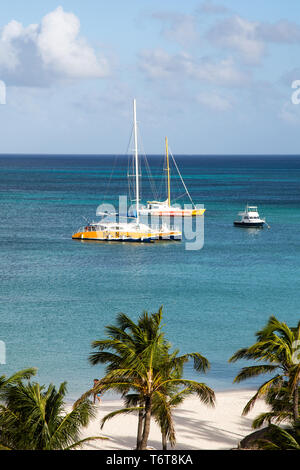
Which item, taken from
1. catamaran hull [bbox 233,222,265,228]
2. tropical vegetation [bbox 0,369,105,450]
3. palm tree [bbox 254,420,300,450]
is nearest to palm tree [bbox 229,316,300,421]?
palm tree [bbox 254,420,300,450]

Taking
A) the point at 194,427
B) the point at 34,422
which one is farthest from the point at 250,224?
the point at 34,422

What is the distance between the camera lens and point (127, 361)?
20.1 m

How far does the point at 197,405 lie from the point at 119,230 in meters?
48.8

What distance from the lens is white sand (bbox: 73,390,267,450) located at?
976 inches

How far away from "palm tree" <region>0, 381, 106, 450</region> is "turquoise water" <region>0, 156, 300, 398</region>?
14.3 m

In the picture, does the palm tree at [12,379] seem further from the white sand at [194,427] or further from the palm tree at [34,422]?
the white sand at [194,427]

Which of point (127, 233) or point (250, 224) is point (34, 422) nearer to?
point (127, 233)

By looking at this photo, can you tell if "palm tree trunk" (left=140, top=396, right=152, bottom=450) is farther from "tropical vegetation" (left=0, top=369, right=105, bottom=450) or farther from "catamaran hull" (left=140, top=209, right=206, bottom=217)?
"catamaran hull" (left=140, top=209, right=206, bottom=217)

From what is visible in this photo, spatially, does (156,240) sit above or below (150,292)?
above

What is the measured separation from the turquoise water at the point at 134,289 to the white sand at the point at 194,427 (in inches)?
130

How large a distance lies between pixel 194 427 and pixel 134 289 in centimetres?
2815

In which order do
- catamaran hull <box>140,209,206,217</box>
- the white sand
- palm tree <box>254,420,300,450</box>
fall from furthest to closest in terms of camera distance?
catamaran hull <box>140,209,206,217</box>, the white sand, palm tree <box>254,420,300,450</box>
